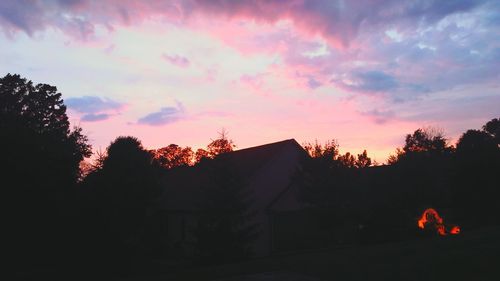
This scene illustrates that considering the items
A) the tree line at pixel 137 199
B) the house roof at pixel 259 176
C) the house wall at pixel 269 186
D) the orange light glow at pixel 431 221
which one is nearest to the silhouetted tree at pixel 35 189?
the tree line at pixel 137 199

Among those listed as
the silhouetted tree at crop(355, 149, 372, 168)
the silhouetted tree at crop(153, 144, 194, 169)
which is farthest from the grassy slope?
the silhouetted tree at crop(153, 144, 194, 169)

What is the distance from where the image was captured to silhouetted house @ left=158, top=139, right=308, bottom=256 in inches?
1035

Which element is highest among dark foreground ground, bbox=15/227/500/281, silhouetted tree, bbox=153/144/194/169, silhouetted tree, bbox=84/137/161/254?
silhouetted tree, bbox=153/144/194/169

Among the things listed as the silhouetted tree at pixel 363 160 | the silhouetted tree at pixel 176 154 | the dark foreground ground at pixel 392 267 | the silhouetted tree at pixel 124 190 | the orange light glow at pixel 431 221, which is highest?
the silhouetted tree at pixel 176 154

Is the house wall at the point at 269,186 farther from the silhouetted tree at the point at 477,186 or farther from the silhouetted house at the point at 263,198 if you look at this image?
the silhouetted tree at the point at 477,186

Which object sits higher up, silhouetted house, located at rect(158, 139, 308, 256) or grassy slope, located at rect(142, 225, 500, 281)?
silhouetted house, located at rect(158, 139, 308, 256)

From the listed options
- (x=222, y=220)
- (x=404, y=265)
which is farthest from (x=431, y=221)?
(x=404, y=265)

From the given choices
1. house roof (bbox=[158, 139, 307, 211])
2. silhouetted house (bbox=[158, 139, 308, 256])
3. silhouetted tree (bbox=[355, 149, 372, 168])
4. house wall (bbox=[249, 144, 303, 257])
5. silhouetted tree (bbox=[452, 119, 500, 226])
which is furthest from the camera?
silhouetted tree (bbox=[452, 119, 500, 226])

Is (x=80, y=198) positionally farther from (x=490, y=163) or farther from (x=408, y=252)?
(x=490, y=163)

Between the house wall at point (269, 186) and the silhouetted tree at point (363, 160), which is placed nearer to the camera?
the house wall at point (269, 186)

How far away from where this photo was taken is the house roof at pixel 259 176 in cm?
2830

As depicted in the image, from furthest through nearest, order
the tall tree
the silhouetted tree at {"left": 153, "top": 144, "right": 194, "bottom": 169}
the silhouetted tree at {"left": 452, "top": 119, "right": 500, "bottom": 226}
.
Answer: the silhouetted tree at {"left": 153, "top": 144, "right": 194, "bottom": 169} → the silhouetted tree at {"left": 452, "top": 119, "right": 500, "bottom": 226} → the tall tree

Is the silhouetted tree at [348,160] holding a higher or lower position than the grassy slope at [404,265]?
higher

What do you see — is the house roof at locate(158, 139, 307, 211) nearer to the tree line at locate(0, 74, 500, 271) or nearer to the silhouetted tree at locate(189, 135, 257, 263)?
the tree line at locate(0, 74, 500, 271)
